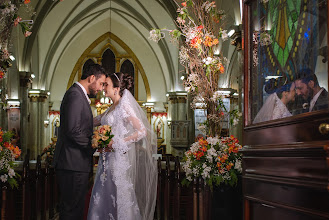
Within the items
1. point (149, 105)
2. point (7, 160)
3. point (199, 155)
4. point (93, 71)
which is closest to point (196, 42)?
point (199, 155)

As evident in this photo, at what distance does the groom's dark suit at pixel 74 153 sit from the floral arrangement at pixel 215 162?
4.74 ft

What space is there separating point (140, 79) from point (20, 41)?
1182cm

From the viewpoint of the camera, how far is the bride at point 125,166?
15.6ft

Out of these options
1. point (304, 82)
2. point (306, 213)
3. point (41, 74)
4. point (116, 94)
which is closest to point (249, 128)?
point (304, 82)

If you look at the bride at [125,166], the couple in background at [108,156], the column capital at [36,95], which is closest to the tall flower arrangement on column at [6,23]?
the couple in background at [108,156]

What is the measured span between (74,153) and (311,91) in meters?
2.63

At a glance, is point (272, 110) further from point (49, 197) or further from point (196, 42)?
point (49, 197)

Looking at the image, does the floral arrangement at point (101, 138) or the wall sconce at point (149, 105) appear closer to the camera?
the floral arrangement at point (101, 138)

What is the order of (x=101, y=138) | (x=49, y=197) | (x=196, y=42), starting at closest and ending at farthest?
(x=101, y=138) < (x=196, y=42) < (x=49, y=197)

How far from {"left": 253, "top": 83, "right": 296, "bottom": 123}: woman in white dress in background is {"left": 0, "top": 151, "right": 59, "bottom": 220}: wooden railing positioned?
3.22m

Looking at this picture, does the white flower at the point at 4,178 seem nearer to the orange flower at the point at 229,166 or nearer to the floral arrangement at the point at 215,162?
the floral arrangement at the point at 215,162

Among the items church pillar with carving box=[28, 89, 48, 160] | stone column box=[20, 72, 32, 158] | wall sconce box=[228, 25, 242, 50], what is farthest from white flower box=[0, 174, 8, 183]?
church pillar with carving box=[28, 89, 48, 160]

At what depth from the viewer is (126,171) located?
192 inches

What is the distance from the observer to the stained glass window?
7.12 feet
